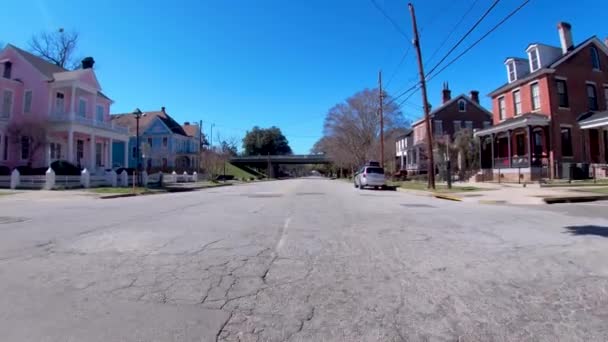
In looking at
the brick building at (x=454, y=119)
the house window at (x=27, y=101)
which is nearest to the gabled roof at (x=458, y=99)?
the brick building at (x=454, y=119)

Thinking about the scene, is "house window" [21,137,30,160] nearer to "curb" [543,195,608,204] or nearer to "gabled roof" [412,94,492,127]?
"curb" [543,195,608,204]

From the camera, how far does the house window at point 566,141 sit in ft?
87.8

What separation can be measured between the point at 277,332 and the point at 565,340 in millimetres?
2328

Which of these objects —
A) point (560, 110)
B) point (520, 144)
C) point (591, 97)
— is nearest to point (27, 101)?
point (520, 144)

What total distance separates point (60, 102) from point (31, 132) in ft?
23.8

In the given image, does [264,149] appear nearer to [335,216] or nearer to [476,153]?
[476,153]

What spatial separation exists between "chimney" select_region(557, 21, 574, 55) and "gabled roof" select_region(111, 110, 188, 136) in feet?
172

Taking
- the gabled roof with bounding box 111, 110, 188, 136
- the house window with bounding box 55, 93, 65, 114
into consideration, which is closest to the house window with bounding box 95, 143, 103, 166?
the house window with bounding box 55, 93, 65, 114

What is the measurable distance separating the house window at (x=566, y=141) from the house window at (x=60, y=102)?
4009 cm

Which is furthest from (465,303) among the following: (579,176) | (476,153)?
(476,153)

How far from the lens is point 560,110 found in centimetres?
2670

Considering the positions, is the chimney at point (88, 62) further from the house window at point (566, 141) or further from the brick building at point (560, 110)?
the house window at point (566, 141)

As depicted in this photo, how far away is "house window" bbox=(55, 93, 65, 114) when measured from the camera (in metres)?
32.0

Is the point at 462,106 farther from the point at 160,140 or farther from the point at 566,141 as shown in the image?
the point at 160,140
